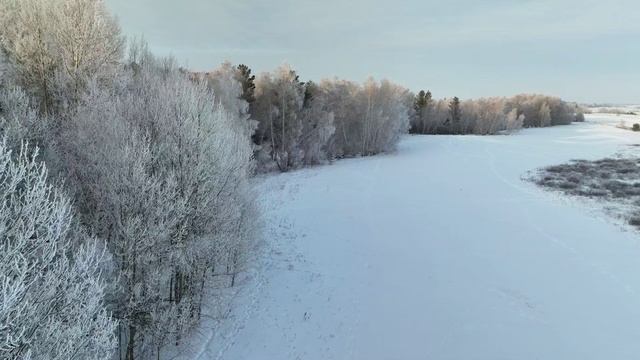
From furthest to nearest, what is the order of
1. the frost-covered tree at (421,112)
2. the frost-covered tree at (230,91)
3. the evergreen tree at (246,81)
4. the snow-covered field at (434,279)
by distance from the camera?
the frost-covered tree at (421,112)
the evergreen tree at (246,81)
the frost-covered tree at (230,91)
the snow-covered field at (434,279)

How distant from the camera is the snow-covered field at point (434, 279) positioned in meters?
16.1

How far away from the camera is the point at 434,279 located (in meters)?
21.8

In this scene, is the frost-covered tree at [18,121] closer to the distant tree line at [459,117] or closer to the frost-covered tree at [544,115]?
the distant tree line at [459,117]

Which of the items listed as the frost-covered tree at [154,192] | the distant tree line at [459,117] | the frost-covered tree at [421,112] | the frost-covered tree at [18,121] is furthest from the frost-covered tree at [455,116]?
the frost-covered tree at [18,121]

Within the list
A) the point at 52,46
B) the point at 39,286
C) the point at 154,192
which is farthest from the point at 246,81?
the point at 39,286

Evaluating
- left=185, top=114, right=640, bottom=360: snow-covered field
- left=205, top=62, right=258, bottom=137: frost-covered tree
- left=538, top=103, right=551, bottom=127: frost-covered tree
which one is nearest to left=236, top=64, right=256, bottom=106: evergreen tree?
left=205, top=62, right=258, bottom=137: frost-covered tree

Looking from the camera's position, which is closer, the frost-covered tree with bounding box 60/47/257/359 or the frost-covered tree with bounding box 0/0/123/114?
the frost-covered tree with bounding box 60/47/257/359

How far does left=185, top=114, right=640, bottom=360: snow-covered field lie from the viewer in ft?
52.9

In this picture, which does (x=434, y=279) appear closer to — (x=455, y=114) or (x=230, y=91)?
(x=230, y=91)

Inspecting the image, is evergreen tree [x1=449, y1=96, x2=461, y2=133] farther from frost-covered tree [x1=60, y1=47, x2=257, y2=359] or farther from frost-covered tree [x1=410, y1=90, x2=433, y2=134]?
frost-covered tree [x1=60, y1=47, x2=257, y2=359]

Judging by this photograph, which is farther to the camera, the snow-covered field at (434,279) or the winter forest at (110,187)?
the snow-covered field at (434,279)

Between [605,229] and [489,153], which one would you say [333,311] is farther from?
[489,153]

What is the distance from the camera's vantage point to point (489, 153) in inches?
2504

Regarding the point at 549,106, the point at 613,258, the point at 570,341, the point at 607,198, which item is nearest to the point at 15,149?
the point at 570,341
